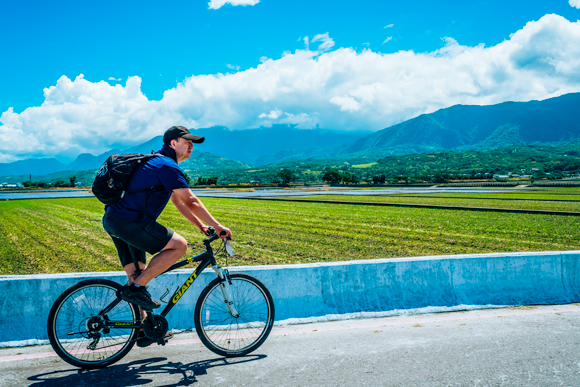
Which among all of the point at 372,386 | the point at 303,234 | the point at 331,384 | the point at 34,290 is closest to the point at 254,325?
the point at 331,384

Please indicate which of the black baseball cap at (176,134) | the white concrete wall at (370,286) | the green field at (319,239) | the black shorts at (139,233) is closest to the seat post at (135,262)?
the black shorts at (139,233)

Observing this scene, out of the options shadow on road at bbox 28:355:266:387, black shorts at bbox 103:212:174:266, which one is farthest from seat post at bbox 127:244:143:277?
shadow on road at bbox 28:355:266:387

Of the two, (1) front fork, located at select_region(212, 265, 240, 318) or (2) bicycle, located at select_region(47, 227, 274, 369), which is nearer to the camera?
(2) bicycle, located at select_region(47, 227, 274, 369)

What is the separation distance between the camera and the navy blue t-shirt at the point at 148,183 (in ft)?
12.0

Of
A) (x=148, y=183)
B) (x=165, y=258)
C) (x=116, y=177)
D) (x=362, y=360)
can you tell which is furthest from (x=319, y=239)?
(x=116, y=177)

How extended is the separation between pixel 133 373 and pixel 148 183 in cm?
171

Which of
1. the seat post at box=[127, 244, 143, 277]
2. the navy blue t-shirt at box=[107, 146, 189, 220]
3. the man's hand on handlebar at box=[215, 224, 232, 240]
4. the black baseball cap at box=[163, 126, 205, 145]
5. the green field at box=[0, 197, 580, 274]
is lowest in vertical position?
the green field at box=[0, 197, 580, 274]

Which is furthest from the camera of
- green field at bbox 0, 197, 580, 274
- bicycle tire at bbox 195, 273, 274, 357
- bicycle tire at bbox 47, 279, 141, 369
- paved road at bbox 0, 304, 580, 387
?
green field at bbox 0, 197, 580, 274

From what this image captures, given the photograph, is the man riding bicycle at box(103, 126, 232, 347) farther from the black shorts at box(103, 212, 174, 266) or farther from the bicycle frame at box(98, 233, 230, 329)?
the bicycle frame at box(98, 233, 230, 329)

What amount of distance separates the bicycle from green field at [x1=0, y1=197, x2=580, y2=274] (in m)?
5.80

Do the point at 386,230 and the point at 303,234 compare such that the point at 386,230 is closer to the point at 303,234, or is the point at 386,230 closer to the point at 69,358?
the point at 303,234

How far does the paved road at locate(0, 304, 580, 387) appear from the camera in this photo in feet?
11.3

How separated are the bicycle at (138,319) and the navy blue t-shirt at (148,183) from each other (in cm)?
57

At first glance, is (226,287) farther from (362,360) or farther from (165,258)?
(362,360)
